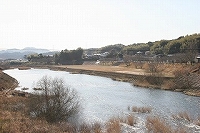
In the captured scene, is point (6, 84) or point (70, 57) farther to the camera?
point (70, 57)

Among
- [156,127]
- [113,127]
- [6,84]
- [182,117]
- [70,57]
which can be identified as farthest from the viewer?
[70,57]

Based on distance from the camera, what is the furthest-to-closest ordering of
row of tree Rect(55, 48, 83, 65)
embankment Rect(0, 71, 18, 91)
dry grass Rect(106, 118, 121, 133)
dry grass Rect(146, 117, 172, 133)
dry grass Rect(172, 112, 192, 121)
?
row of tree Rect(55, 48, 83, 65) < embankment Rect(0, 71, 18, 91) < dry grass Rect(172, 112, 192, 121) < dry grass Rect(106, 118, 121, 133) < dry grass Rect(146, 117, 172, 133)

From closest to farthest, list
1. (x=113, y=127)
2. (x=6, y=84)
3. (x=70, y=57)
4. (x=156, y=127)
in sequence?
(x=156, y=127)
(x=113, y=127)
(x=6, y=84)
(x=70, y=57)

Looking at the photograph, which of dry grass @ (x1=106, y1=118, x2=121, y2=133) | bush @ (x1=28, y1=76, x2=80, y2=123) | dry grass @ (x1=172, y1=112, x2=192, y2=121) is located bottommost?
dry grass @ (x1=172, y1=112, x2=192, y2=121)

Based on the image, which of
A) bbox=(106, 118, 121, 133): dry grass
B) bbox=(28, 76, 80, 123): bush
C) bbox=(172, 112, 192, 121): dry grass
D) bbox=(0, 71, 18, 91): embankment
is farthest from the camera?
bbox=(0, 71, 18, 91): embankment

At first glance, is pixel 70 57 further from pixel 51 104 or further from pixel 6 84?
pixel 51 104

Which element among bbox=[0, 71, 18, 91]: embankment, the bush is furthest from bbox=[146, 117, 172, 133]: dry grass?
bbox=[0, 71, 18, 91]: embankment

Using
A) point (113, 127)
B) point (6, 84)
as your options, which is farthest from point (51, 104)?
point (6, 84)

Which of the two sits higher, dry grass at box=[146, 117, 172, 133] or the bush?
the bush

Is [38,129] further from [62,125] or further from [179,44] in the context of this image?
[179,44]

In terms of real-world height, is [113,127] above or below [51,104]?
below

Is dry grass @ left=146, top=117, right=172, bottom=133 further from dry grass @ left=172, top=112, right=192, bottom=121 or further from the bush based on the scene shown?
the bush

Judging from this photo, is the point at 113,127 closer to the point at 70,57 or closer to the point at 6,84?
the point at 6,84

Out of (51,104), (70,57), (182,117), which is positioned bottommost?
(182,117)
